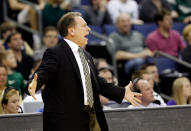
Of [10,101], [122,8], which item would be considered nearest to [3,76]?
[10,101]

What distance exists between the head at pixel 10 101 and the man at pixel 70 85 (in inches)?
60.9

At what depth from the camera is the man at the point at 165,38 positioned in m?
9.02

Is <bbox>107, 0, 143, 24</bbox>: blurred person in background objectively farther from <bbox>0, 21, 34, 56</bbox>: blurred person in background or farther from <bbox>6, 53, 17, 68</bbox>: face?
<bbox>6, 53, 17, 68</bbox>: face

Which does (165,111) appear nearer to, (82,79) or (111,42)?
(82,79)

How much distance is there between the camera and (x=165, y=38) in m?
9.06

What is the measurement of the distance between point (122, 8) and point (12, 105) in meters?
4.63

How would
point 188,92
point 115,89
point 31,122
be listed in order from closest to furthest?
point 115,89 < point 31,122 < point 188,92

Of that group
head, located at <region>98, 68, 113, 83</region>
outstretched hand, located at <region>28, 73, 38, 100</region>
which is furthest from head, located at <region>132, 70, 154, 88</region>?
outstretched hand, located at <region>28, 73, 38, 100</region>

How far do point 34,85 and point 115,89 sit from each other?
79cm

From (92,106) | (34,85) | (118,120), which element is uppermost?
(34,85)

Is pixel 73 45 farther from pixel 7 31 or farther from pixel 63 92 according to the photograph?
pixel 7 31

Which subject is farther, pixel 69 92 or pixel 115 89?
pixel 115 89

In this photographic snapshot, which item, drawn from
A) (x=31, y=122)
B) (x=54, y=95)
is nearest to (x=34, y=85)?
(x=54, y=95)

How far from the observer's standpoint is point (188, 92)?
6.80 m
